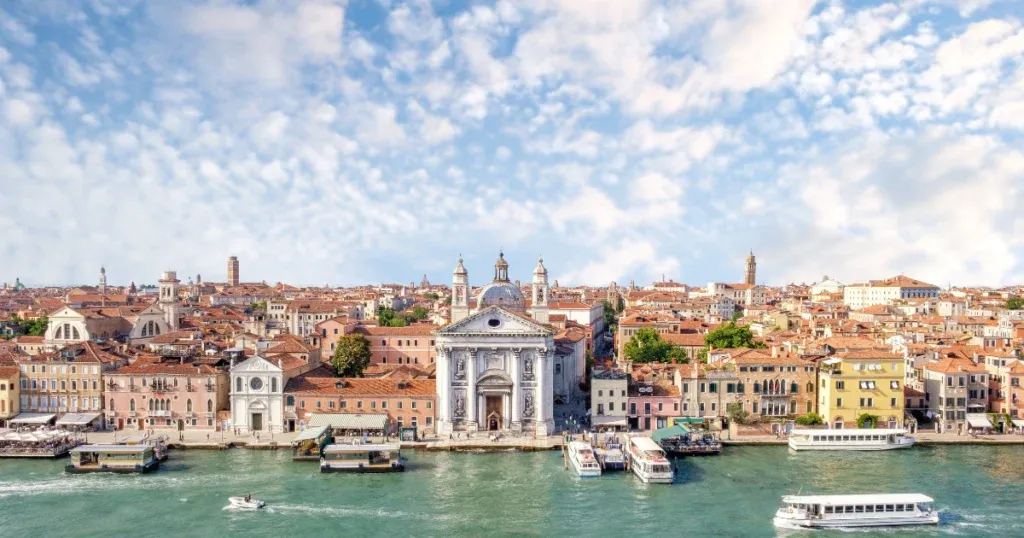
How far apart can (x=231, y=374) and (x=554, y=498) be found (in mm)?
19988

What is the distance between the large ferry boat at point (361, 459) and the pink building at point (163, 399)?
34.5 feet

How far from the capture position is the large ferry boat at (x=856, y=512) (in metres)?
29.0

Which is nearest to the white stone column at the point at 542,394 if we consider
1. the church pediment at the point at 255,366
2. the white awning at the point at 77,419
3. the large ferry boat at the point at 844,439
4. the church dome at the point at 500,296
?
the church dome at the point at 500,296

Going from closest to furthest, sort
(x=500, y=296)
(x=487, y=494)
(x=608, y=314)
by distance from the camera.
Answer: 1. (x=487, y=494)
2. (x=500, y=296)
3. (x=608, y=314)

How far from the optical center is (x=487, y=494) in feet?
106

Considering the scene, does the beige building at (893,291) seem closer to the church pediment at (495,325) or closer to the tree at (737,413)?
the tree at (737,413)

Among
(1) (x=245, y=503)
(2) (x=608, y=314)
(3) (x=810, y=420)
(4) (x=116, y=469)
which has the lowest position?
(1) (x=245, y=503)

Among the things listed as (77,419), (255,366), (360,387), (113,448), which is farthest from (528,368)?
(77,419)

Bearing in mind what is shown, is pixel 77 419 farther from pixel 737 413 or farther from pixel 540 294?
pixel 737 413

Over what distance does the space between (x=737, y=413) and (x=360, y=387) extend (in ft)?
65.7

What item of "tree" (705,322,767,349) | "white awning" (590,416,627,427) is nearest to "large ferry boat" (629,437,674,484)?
"white awning" (590,416,627,427)

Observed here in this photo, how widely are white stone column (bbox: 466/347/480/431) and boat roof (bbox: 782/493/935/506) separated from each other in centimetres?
1746

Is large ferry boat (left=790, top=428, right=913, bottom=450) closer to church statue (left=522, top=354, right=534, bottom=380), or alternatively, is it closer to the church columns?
church statue (left=522, top=354, right=534, bottom=380)

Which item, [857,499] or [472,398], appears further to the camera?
[472,398]
